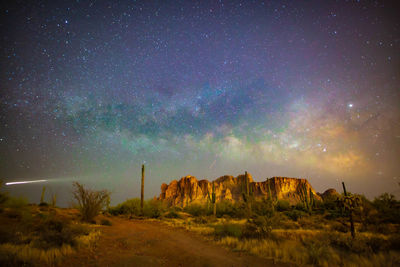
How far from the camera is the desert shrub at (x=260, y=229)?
32.2ft

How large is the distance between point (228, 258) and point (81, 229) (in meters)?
7.73

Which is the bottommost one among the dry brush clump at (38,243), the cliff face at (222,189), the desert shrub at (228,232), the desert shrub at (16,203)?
the cliff face at (222,189)

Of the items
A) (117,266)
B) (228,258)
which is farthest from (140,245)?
(228,258)

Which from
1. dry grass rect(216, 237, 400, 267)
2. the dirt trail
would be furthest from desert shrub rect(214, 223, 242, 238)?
dry grass rect(216, 237, 400, 267)

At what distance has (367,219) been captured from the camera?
15.3m

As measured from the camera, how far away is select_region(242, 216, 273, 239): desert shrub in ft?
32.2

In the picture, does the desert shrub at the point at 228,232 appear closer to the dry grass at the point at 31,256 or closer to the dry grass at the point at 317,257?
the dry grass at the point at 317,257

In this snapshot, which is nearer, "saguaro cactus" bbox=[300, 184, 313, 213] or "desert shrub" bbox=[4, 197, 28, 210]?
"desert shrub" bbox=[4, 197, 28, 210]

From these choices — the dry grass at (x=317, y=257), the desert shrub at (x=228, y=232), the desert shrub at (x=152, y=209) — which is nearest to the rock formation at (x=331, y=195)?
the dry grass at (x=317, y=257)

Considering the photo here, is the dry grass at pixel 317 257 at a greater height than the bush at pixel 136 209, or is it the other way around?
the dry grass at pixel 317 257

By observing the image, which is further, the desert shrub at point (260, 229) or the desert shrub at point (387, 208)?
the desert shrub at point (387, 208)

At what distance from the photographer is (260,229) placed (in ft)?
32.9

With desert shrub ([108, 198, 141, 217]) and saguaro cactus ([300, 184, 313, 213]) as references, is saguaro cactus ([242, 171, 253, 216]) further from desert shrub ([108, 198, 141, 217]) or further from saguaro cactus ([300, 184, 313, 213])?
desert shrub ([108, 198, 141, 217])

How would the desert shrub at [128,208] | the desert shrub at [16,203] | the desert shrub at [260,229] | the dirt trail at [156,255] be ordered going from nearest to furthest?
the dirt trail at [156,255]
the desert shrub at [260,229]
the desert shrub at [16,203]
the desert shrub at [128,208]
